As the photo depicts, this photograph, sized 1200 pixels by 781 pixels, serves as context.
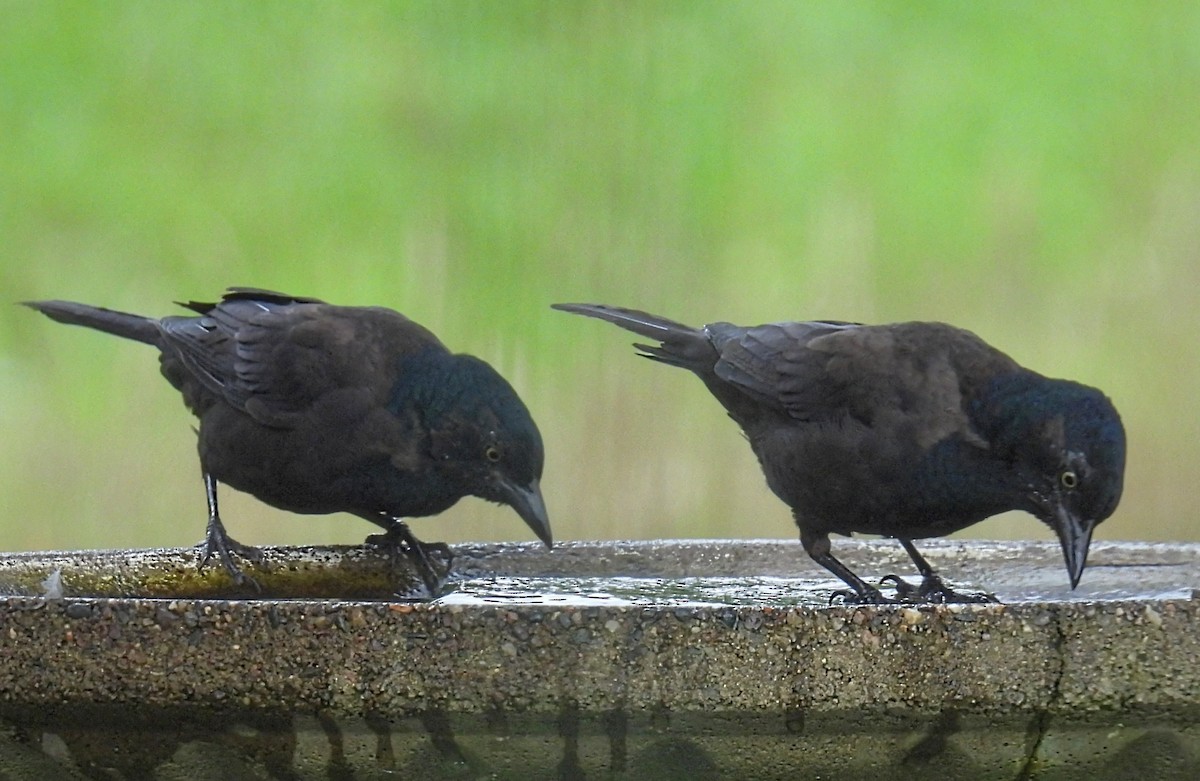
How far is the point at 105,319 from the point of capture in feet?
13.4

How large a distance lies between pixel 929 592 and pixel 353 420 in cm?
129

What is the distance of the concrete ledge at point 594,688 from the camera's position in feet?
4.93

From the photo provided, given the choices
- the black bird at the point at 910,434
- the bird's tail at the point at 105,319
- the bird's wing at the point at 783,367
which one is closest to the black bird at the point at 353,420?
the bird's tail at the point at 105,319

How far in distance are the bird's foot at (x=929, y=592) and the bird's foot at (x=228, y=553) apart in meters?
1.22

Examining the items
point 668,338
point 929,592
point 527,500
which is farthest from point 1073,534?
point 668,338

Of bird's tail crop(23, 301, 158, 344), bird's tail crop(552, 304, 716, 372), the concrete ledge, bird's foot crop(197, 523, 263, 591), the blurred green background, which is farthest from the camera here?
the blurred green background

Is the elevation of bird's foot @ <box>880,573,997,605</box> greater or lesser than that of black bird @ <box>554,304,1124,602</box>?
lesser

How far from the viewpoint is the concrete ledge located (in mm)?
1503

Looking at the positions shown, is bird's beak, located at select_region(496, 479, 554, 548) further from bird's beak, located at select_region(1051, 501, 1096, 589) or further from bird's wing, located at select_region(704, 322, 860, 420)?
bird's beak, located at select_region(1051, 501, 1096, 589)

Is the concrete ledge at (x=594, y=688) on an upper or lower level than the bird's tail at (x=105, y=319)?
lower

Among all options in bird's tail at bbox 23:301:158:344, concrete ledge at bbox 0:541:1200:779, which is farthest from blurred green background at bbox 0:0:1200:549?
concrete ledge at bbox 0:541:1200:779

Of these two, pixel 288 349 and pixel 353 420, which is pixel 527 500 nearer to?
pixel 353 420

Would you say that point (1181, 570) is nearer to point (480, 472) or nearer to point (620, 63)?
point (480, 472)

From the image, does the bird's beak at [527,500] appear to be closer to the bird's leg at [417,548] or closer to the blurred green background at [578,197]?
the bird's leg at [417,548]
